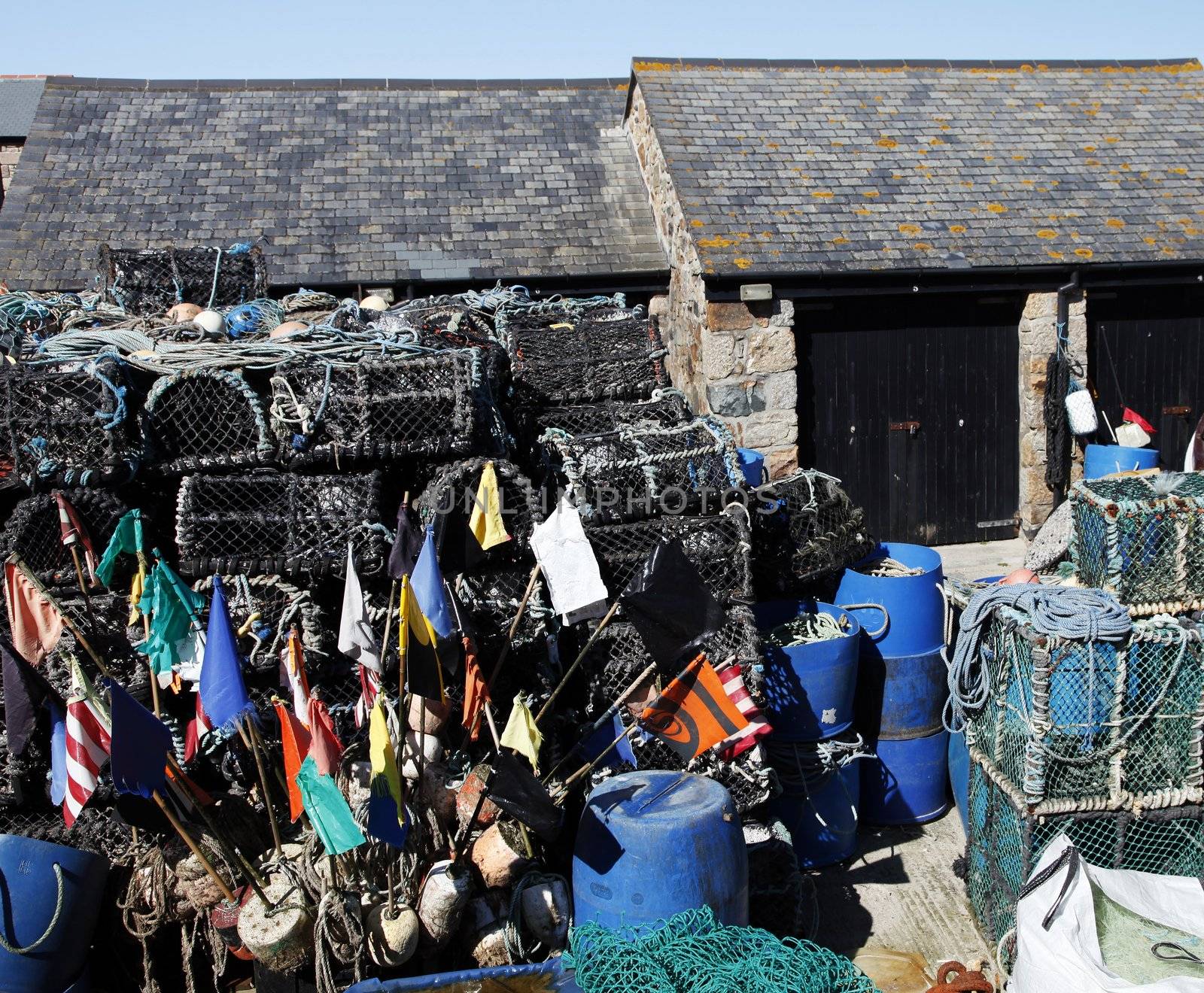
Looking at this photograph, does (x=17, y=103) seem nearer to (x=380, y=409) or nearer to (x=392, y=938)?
(x=380, y=409)

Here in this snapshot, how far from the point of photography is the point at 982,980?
4.13 meters

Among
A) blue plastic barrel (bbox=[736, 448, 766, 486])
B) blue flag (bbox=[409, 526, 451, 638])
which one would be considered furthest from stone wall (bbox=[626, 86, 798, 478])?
blue flag (bbox=[409, 526, 451, 638])

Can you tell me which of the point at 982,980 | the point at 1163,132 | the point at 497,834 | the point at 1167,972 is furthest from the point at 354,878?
the point at 1163,132

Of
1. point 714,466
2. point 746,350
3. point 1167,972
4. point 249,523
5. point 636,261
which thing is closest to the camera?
point 1167,972

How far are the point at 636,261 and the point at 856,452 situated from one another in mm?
2915

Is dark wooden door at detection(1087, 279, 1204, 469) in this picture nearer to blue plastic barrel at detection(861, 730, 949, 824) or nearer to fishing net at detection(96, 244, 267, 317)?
blue plastic barrel at detection(861, 730, 949, 824)

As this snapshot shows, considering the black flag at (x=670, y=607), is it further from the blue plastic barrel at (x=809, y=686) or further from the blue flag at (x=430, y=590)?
the blue plastic barrel at (x=809, y=686)

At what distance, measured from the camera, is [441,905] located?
12.8 ft

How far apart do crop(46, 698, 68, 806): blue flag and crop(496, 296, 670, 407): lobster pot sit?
334 cm

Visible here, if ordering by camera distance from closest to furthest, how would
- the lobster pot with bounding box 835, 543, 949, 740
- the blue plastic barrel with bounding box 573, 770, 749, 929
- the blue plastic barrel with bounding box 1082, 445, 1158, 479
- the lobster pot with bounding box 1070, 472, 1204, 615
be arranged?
1. the blue plastic barrel with bounding box 573, 770, 749, 929
2. the lobster pot with bounding box 1070, 472, 1204, 615
3. the lobster pot with bounding box 835, 543, 949, 740
4. the blue plastic barrel with bounding box 1082, 445, 1158, 479

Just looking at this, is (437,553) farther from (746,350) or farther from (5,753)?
(746,350)

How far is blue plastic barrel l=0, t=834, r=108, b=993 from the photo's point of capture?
3838mm

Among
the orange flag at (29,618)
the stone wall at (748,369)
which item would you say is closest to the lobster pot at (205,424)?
the orange flag at (29,618)

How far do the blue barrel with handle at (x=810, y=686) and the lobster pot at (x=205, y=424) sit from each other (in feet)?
8.55
